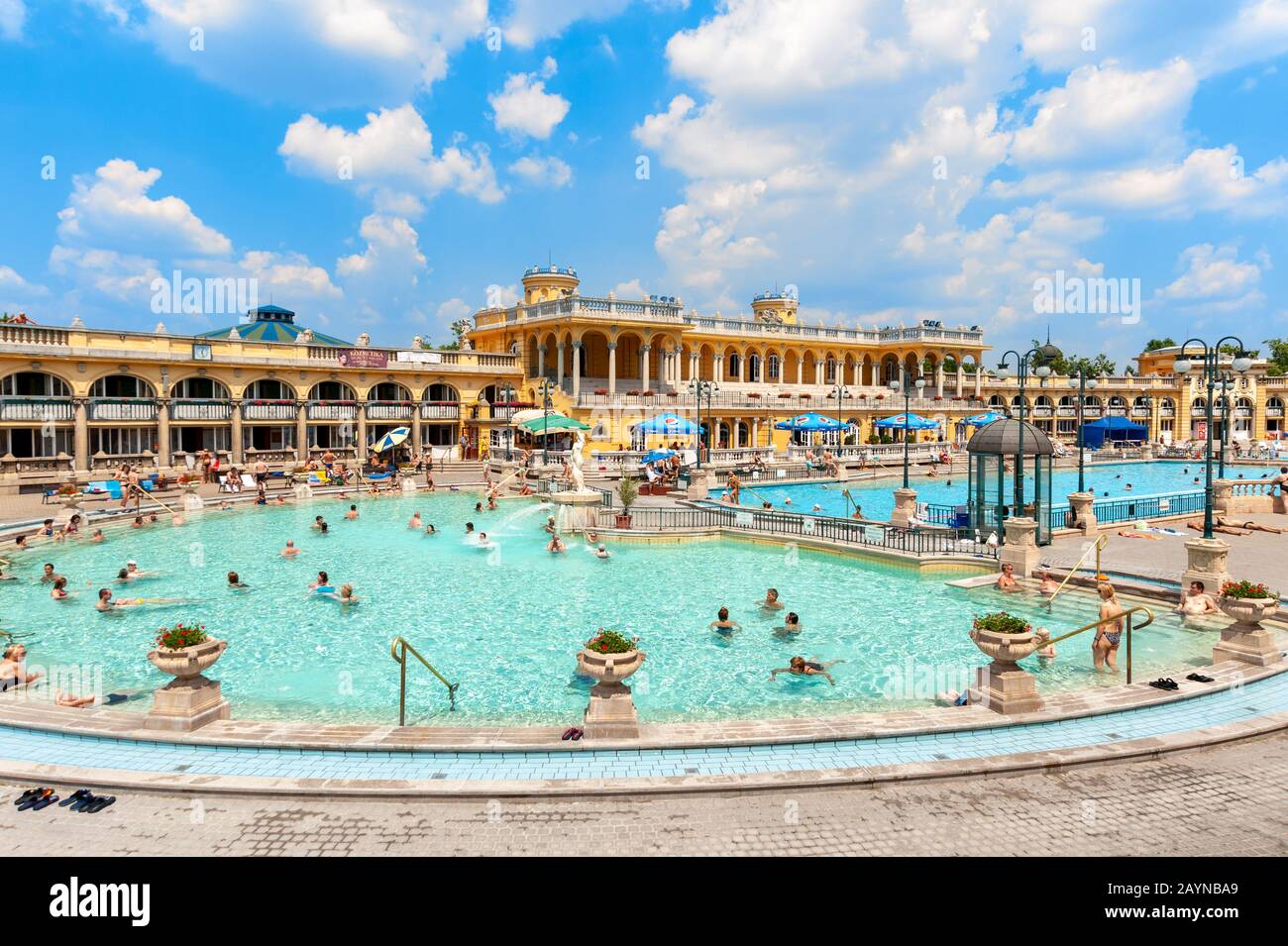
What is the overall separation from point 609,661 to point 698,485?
24.1 metres

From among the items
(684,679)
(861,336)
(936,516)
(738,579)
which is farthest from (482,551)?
(861,336)

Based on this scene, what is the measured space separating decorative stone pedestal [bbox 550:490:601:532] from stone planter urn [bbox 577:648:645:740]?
16.3 metres

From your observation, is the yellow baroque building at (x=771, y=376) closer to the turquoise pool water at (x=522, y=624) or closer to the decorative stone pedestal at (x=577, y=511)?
the decorative stone pedestal at (x=577, y=511)

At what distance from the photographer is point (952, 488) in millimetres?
42250

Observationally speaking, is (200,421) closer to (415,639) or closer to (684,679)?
(415,639)

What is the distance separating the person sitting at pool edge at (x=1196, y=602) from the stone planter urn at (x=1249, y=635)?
3.24m

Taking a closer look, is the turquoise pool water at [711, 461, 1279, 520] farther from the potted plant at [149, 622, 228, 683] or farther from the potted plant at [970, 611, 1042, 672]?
the potted plant at [149, 622, 228, 683]

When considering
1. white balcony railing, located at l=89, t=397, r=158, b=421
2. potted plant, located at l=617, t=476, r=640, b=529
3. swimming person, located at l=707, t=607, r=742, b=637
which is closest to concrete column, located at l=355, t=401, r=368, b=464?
white balcony railing, located at l=89, t=397, r=158, b=421

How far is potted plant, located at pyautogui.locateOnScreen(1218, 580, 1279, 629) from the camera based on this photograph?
11.2 meters

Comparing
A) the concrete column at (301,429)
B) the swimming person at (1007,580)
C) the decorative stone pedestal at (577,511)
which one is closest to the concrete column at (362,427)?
the concrete column at (301,429)

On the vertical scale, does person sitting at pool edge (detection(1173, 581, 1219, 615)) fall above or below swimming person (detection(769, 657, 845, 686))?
above

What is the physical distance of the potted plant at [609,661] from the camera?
8.68 m

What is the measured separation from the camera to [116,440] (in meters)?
38.7

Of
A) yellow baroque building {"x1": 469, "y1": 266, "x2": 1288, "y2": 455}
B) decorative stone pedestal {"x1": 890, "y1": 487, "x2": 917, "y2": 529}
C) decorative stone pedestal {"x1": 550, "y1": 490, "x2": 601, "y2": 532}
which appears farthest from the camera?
yellow baroque building {"x1": 469, "y1": 266, "x2": 1288, "y2": 455}
